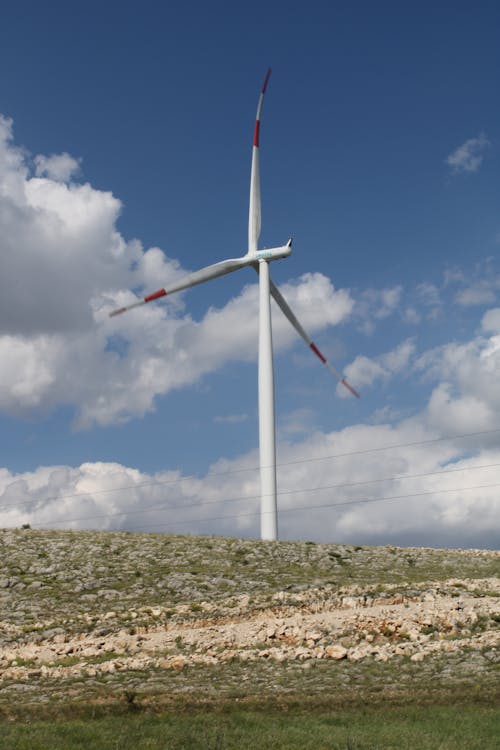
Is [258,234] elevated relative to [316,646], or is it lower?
elevated

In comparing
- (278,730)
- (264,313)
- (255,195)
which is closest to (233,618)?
(278,730)

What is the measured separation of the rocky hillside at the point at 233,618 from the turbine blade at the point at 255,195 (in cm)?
3303

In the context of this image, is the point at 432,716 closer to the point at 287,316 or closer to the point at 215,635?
the point at 215,635

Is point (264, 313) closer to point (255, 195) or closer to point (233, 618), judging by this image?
point (255, 195)

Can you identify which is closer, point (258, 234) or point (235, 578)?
point (235, 578)

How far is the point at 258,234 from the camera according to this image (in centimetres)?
7819

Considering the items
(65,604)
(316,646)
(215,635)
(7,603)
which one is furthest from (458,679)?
(7,603)

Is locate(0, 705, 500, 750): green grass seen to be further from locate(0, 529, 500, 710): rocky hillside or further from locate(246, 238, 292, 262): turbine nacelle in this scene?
locate(246, 238, 292, 262): turbine nacelle

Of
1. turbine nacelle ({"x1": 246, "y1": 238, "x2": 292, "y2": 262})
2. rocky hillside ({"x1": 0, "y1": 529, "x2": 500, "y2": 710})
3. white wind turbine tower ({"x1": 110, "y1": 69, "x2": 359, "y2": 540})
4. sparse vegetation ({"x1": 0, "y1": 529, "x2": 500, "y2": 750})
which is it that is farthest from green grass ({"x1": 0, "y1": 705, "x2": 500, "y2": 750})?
turbine nacelle ({"x1": 246, "y1": 238, "x2": 292, "y2": 262})

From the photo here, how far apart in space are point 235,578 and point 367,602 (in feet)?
41.1

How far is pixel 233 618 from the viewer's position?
137ft

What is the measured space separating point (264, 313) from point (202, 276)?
8.28 meters

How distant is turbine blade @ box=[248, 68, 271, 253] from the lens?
251 ft

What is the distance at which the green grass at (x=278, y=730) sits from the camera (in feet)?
68.6
